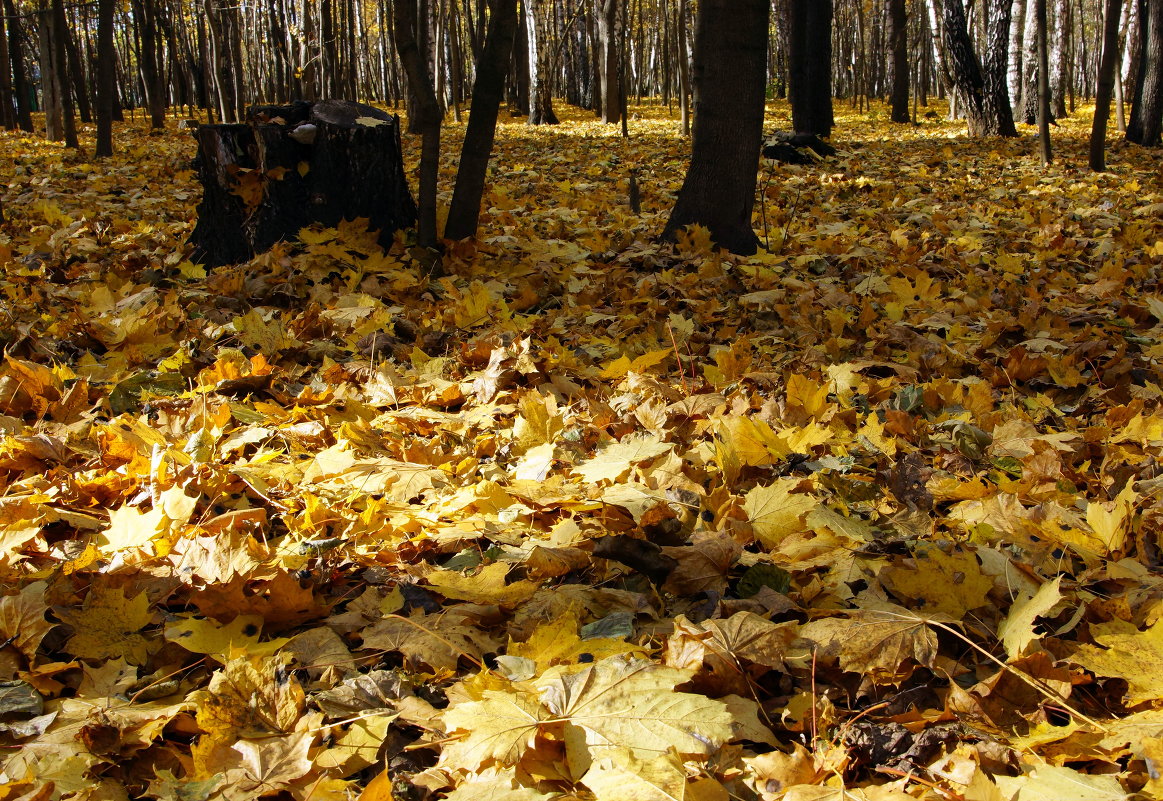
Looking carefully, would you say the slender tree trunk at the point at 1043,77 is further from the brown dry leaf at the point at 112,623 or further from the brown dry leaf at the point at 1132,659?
the brown dry leaf at the point at 112,623

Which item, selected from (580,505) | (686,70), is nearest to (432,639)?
(580,505)

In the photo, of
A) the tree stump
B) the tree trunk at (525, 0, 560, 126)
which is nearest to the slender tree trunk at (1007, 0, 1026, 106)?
the tree trunk at (525, 0, 560, 126)

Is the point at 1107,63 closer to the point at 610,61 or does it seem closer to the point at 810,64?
the point at 810,64

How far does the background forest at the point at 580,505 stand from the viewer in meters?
1.21

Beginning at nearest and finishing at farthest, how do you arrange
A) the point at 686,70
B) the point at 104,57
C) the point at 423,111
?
the point at 423,111 < the point at 104,57 < the point at 686,70

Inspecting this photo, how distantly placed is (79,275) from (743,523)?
4080 mm

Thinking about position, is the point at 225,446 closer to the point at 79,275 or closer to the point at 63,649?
the point at 63,649

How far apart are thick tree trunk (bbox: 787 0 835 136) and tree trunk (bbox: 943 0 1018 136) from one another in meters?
2.40

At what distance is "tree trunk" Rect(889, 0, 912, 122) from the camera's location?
13.3 metres

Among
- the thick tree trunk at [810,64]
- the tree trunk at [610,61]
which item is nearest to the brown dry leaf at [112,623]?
the thick tree trunk at [810,64]

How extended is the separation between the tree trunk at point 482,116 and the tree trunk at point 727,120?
1.13 m

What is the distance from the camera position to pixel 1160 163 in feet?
30.0

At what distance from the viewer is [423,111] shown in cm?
454

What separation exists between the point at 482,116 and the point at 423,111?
1.10ft
